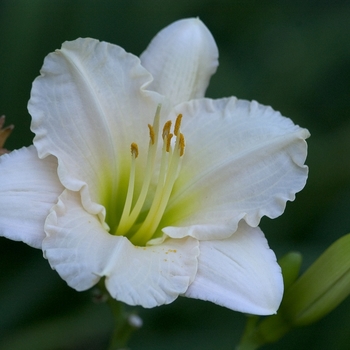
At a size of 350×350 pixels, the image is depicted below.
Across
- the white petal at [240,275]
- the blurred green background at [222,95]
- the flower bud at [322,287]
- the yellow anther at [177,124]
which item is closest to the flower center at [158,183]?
the yellow anther at [177,124]

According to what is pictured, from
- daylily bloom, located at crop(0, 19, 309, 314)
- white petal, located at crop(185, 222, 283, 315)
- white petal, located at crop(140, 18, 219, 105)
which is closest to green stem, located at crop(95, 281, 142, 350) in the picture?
daylily bloom, located at crop(0, 19, 309, 314)

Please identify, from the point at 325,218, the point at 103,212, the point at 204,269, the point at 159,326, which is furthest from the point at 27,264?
the point at 325,218

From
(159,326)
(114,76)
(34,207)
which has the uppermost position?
(114,76)

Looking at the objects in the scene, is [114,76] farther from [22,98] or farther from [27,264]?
[27,264]

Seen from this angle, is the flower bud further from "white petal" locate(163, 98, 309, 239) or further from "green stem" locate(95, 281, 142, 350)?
"green stem" locate(95, 281, 142, 350)

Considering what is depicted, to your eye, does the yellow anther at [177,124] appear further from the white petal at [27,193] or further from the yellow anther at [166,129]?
the white petal at [27,193]

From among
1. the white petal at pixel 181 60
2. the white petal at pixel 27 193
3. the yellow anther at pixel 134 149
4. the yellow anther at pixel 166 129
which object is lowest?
the white petal at pixel 27 193
